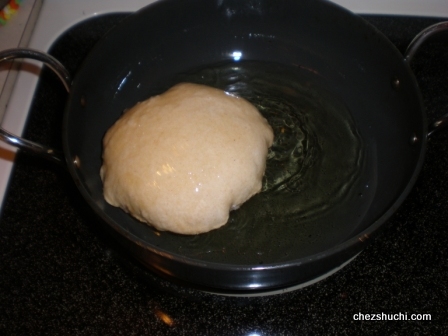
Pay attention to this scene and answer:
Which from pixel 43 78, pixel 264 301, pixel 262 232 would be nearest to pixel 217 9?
pixel 43 78

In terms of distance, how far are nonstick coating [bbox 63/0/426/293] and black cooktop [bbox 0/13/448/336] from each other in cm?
5

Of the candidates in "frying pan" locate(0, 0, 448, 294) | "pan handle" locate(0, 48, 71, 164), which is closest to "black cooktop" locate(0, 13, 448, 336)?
"frying pan" locate(0, 0, 448, 294)

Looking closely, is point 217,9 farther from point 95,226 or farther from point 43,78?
point 95,226

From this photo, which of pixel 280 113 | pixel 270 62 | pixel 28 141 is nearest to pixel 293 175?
pixel 280 113

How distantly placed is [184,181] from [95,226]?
23 cm

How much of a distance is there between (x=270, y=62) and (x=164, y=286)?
659 mm

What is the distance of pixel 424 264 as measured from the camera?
904 mm

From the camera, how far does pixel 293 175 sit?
100cm

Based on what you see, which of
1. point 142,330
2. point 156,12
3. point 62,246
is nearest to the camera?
point 142,330

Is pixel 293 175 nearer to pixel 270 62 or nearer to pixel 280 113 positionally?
pixel 280 113

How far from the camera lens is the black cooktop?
2.75ft

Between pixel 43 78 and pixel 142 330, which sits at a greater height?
pixel 43 78

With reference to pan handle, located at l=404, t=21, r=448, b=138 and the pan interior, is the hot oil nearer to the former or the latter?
the pan interior

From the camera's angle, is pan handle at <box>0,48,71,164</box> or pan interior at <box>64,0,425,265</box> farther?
pan interior at <box>64,0,425,265</box>
